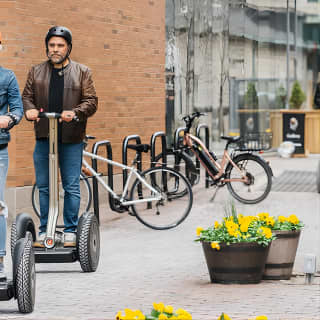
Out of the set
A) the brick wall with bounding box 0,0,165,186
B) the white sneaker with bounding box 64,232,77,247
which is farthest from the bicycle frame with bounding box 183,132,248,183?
the white sneaker with bounding box 64,232,77,247

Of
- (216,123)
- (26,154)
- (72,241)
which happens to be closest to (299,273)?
(72,241)

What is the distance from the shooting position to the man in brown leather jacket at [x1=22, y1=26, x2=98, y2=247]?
315 inches

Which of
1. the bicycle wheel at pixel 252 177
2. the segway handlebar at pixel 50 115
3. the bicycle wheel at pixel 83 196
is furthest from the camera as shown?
the bicycle wheel at pixel 252 177

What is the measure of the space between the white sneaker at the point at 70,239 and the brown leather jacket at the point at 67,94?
774 mm

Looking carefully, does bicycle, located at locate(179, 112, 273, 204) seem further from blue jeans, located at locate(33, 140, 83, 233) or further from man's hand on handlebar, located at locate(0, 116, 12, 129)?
man's hand on handlebar, located at locate(0, 116, 12, 129)

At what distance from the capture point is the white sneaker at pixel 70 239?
26.1 ft

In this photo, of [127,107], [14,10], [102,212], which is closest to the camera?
[14,10]

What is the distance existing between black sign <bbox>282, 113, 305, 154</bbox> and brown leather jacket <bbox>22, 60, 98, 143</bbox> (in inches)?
591

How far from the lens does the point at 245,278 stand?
7648 millimetres

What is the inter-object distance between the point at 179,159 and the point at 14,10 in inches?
126

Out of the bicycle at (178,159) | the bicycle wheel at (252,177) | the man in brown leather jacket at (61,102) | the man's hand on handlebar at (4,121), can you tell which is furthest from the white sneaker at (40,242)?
the bicycle wheel at (252,177)

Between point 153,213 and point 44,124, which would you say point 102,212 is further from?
point 44,124

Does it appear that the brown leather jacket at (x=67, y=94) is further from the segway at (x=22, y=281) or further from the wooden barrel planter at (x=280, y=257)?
the wooden barrel planter at (x=280, y=257)

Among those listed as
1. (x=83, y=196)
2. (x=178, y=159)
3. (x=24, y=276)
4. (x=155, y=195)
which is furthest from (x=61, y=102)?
(x=178, y=159)
